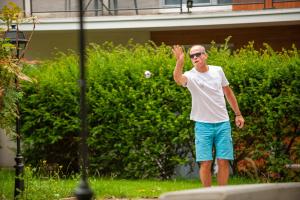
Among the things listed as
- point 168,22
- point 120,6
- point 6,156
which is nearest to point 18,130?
point 6,156

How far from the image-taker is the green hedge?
38.0 feet

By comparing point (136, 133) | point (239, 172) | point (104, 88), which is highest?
point (104, 88)

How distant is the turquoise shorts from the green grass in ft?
6.74

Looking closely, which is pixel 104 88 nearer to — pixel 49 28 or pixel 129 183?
pixel 129 183

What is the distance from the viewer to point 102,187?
Result: 33.5ft

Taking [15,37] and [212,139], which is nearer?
[212,139]

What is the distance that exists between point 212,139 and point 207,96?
536 millimetres

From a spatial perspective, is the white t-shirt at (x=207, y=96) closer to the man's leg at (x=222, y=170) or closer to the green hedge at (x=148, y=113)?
the man's leg at (x=222, y=170)

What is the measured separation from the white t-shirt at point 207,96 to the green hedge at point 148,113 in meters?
3.62

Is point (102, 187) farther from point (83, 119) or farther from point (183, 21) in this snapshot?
point (183, 21)

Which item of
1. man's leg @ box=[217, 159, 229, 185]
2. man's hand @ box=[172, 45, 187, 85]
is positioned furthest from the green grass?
man's hand @ box=[172, 45, 187, 85]

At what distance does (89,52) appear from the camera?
13.3 meters

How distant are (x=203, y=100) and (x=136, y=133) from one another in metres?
4.27

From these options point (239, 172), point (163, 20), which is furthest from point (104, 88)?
point (163, 20)
